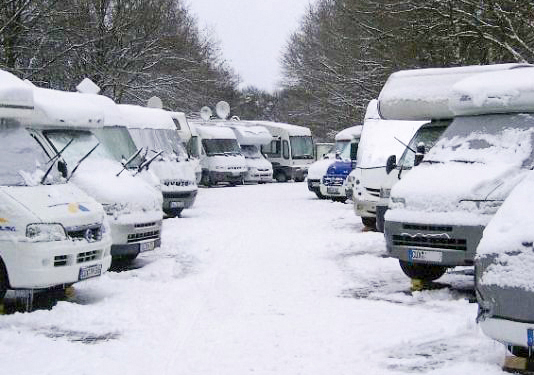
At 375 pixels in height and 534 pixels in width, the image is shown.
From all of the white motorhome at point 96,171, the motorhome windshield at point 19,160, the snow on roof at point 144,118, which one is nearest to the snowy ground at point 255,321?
the white motorhome at point 96,171

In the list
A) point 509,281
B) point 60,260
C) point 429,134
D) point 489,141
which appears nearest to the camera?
point 509,281

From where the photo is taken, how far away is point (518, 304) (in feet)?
20.9

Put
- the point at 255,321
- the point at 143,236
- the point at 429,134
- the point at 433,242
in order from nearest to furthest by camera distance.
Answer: the point at 255,321
the point at 433,242
the point at 143,236
the point at 429,134

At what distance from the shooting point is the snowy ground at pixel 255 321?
24.1 feet

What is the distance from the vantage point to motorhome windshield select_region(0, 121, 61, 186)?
9930 millimetres

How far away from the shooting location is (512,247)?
21.5 feet

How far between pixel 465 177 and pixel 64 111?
246 inches

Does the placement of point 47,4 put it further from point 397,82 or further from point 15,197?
point 15,197

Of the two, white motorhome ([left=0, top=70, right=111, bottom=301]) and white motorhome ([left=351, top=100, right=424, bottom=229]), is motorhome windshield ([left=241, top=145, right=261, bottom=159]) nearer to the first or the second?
white motorhome ([left=351, top=100, right=424, bottom=229])

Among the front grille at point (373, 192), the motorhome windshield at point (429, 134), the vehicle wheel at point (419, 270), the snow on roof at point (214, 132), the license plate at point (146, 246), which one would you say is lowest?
the vehicle wheel at point (419, 270)

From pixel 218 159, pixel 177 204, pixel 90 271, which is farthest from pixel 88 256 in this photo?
pixel 218 159

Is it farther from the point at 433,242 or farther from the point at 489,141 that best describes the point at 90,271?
the point at 489,141

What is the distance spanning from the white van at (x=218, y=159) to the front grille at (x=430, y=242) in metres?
27.2

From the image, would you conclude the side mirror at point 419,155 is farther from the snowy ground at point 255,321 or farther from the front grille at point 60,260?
the front grille at point 60,260
